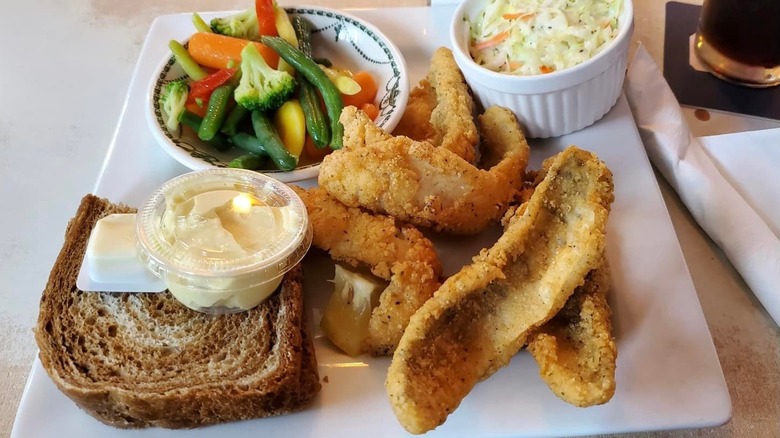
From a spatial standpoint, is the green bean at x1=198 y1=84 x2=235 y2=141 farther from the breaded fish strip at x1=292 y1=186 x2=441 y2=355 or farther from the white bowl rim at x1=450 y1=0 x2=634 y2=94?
the white bowl rim at x1=450 y1=0 x2=634 y2=94

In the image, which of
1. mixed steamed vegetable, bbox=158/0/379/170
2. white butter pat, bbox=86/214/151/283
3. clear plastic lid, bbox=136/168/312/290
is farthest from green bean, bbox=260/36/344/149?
white butter pat, bbox=86/214/151/283

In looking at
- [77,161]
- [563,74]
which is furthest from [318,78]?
[77,161]

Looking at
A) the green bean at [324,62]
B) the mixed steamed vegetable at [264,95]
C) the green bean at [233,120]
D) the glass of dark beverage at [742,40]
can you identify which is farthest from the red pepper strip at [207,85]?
the glass of dark beverage at [742,40]

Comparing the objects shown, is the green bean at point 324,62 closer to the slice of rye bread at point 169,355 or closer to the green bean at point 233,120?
the green bean at point 233,120

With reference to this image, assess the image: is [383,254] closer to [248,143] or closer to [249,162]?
[249,162]

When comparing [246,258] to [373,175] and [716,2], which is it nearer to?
[373,175]
